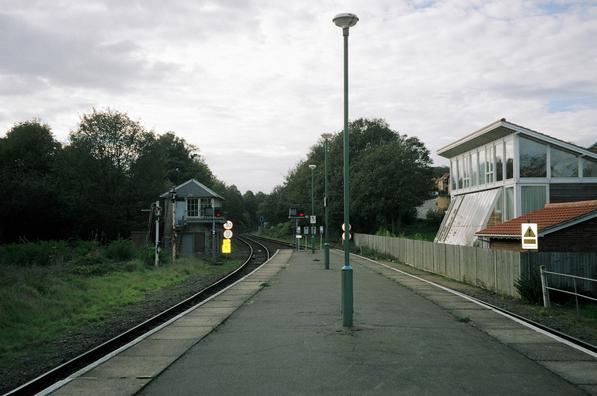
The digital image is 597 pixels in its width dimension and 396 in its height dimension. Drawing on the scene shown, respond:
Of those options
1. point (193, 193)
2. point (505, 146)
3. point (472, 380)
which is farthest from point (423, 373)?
point (193, 193)

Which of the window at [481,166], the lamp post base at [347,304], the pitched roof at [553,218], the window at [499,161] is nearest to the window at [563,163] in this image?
the window at [499,161]

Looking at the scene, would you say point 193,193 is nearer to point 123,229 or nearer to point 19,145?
point 123,229

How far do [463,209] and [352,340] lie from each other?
27.3 metres

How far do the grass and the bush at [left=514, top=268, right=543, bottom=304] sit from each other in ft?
38.1

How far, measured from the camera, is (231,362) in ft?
27.7

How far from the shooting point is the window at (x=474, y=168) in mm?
34469

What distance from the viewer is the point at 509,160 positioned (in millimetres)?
29766

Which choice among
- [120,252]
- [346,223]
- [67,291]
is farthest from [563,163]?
[120,252]

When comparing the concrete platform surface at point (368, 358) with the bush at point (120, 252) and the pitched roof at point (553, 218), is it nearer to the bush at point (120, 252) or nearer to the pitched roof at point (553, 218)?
the pitched roof at point (553, 218)

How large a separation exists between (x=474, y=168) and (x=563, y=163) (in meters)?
6.55

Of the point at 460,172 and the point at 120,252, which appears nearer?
the point at 120,252

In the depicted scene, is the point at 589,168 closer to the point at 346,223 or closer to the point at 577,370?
the point at 346,223

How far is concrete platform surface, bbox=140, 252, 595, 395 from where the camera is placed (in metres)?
7.04

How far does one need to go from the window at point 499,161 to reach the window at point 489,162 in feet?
1.48
